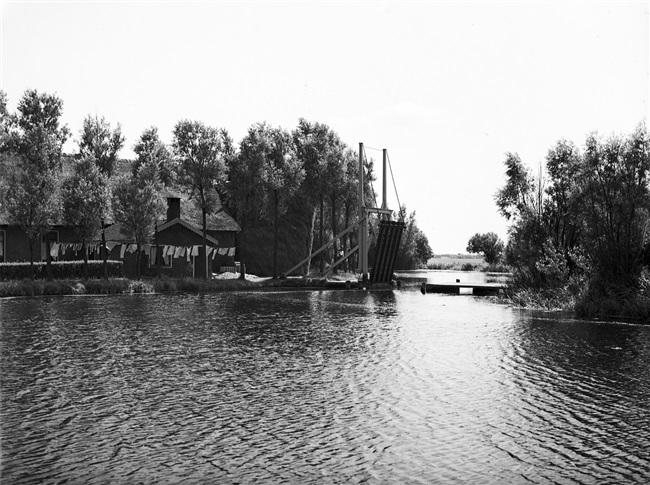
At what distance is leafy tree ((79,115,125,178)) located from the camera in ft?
160

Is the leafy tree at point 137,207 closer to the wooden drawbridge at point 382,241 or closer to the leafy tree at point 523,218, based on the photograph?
the wooden drawbridge at point 382,241

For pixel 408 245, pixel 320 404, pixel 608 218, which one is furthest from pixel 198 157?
pixel 408 245

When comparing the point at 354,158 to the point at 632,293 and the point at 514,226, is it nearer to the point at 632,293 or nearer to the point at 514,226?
the point at 514,226

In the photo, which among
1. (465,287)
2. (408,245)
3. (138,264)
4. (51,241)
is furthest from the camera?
(408,245)

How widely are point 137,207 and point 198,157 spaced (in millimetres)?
7483

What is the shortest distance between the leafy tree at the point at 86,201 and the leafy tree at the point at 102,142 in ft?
6.23

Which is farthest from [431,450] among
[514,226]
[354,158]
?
[354,158]

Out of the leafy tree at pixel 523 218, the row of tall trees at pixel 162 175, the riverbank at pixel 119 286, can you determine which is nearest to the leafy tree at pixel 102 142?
the row of tall trees at pixel 162 175

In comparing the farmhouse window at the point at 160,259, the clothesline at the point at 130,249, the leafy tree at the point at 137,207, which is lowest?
the farmhouse window at the point at 160,259

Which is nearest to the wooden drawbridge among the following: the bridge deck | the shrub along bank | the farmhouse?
the bridge deck

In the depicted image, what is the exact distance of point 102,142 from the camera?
1924 inches

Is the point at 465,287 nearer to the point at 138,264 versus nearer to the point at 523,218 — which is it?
the point at 523,218

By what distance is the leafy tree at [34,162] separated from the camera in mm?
43156

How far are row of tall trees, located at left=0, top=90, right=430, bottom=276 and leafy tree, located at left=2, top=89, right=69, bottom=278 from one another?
6cm
